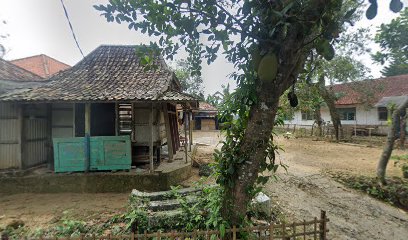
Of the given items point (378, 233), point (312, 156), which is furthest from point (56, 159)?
point (312, 156)

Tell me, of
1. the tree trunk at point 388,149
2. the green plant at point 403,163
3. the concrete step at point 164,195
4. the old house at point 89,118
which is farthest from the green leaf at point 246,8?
the green plant at point 403,163

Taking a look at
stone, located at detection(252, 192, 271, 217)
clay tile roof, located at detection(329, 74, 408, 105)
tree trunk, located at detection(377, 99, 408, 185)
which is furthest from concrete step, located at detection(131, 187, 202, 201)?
clay tile roof, located at detection(329, 74, 408, 105)

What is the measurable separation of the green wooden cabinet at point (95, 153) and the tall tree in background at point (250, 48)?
16.4 ft

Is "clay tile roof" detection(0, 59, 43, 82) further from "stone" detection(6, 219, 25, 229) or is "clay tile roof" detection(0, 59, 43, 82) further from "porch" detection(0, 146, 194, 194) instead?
"stone" detection(6, 219, 25, 229)

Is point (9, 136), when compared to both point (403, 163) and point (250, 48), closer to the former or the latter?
point (250, 48)

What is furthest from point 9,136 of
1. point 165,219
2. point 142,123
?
point 165,219

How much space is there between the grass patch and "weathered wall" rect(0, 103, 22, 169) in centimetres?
1043

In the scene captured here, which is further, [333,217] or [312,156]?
[312,156]

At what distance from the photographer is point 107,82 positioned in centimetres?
823

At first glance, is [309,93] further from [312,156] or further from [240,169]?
[240,169]

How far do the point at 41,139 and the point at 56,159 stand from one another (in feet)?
5.02

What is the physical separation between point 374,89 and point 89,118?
1847 centimetres

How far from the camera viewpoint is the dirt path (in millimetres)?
5022

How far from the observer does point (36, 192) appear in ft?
23.3
